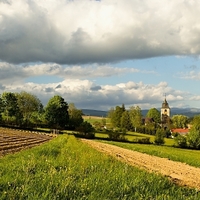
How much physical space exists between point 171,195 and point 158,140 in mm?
93599

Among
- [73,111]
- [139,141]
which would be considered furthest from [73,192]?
[73,111]

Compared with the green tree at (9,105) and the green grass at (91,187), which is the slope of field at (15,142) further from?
the green tree at (9,105)

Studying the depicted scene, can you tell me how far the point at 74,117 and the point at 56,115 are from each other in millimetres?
12156

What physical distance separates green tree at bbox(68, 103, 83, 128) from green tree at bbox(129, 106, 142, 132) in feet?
120

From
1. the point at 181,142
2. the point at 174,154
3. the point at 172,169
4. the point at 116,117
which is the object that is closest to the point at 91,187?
the point at 172,169

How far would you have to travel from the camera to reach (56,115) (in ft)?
367

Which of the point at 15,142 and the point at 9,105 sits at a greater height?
the point at 9,105

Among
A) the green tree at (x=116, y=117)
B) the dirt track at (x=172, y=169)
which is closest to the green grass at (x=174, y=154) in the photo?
the dirt track at (x=172, y=169)

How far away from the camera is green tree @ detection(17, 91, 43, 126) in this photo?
126 metres

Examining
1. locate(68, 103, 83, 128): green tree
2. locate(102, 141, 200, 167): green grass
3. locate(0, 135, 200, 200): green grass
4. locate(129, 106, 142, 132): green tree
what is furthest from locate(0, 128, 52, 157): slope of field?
locate(129, 106, 142, 132): green tree

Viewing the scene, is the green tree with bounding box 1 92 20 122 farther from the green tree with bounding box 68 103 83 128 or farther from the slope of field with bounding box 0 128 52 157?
the slope of field with bounding box 0 128 52 157

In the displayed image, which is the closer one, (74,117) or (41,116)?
(41,116)

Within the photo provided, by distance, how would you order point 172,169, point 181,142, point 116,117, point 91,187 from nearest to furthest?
point 91,187 < point 172,169 < point 181,142 < point 116,117

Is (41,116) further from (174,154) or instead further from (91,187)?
(91,187)
